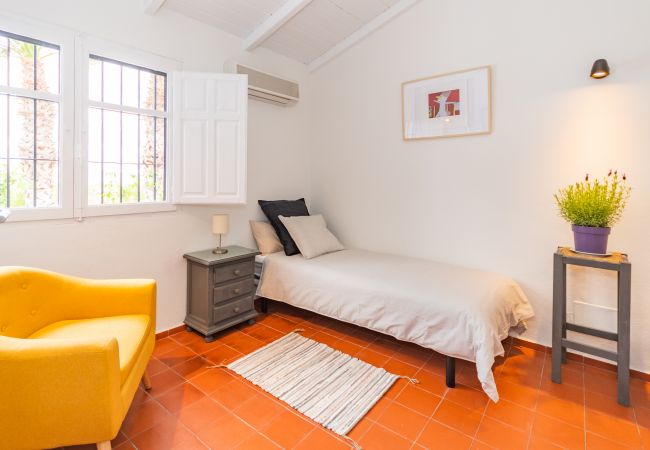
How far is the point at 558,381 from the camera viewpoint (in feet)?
7.47

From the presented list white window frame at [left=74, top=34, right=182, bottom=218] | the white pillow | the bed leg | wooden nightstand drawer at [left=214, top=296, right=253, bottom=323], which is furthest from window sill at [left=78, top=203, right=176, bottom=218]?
the bed leg

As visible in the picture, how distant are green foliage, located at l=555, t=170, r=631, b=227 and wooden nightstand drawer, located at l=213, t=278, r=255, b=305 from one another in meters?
2.53

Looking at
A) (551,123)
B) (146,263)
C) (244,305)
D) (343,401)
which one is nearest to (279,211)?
(244,305)

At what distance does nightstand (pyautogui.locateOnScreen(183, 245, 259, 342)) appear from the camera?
9.25 ft

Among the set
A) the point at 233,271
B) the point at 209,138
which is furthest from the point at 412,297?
the point at 209,138

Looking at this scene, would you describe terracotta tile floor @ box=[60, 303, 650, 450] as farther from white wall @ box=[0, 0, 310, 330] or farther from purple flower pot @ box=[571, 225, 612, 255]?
purple flower pot @ box=[571, 225, 612, 255]

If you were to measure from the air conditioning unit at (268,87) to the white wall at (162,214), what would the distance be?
10 cm

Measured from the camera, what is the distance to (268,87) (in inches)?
134

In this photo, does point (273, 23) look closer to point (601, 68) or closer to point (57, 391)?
point (601, 68)

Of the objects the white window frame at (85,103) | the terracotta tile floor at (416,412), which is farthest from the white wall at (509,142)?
the white window frame at (85,103)

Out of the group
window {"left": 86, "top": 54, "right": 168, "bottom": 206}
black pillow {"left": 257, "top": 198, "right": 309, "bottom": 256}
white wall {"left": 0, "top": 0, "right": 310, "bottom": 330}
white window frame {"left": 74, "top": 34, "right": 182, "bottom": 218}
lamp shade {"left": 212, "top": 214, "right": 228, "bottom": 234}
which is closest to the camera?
white wall {"left": 0, "top": 0, "right": 310, "bottom": 330}

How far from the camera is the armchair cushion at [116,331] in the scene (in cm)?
170

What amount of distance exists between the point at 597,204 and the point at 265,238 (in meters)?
2.69

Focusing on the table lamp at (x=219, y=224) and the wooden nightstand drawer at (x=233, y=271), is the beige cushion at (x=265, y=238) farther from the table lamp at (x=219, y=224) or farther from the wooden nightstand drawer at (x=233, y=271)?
the table lamp at (x=219, y=224)
